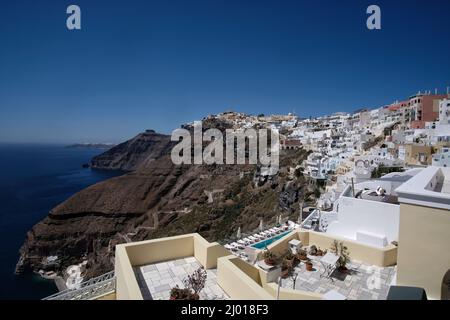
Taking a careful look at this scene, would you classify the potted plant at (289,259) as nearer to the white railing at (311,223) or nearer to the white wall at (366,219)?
the white wall at (366,219)

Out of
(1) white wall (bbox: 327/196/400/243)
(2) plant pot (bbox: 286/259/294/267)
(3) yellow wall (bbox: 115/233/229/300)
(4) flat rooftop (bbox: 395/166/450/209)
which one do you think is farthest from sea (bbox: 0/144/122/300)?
(4) flat rooftop (bbox: 395/166/450/209)

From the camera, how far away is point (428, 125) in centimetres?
2180

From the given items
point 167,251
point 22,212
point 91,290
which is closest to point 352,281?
point 167,251

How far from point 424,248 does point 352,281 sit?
1555 millimetres

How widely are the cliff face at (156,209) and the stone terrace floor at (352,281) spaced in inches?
720

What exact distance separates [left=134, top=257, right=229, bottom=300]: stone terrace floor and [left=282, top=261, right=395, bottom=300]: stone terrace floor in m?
1.45

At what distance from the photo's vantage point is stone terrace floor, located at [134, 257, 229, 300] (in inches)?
127

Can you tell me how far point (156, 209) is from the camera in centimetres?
3959

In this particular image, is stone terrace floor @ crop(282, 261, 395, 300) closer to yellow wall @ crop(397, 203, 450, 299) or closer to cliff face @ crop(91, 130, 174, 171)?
yellow wall @ crop(397, 203, 450, 299)

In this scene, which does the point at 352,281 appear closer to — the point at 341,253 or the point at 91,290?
the point at 341,253

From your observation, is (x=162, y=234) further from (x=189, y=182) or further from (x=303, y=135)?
(x=303, y=135)

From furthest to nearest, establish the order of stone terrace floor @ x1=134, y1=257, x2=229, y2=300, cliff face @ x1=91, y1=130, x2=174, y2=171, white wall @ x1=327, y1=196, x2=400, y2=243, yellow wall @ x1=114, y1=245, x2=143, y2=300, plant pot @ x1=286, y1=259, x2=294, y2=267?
cliff face @ x1=91, y1=130, x2=174, y2=171
white wall @ x1=327, y1=196, x2=400, y2=243
plant pot @ x1=286, y1=259, x2=294, y2=267
stone terrace floor @ x1=134, y1=257, x2=229, y2=300
yellow wall @ x1=114, y1=245, x2=143, y2=300

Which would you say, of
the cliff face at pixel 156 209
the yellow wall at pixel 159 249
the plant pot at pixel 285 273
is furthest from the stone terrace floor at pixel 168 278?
the cliff face at pixel 156 209
